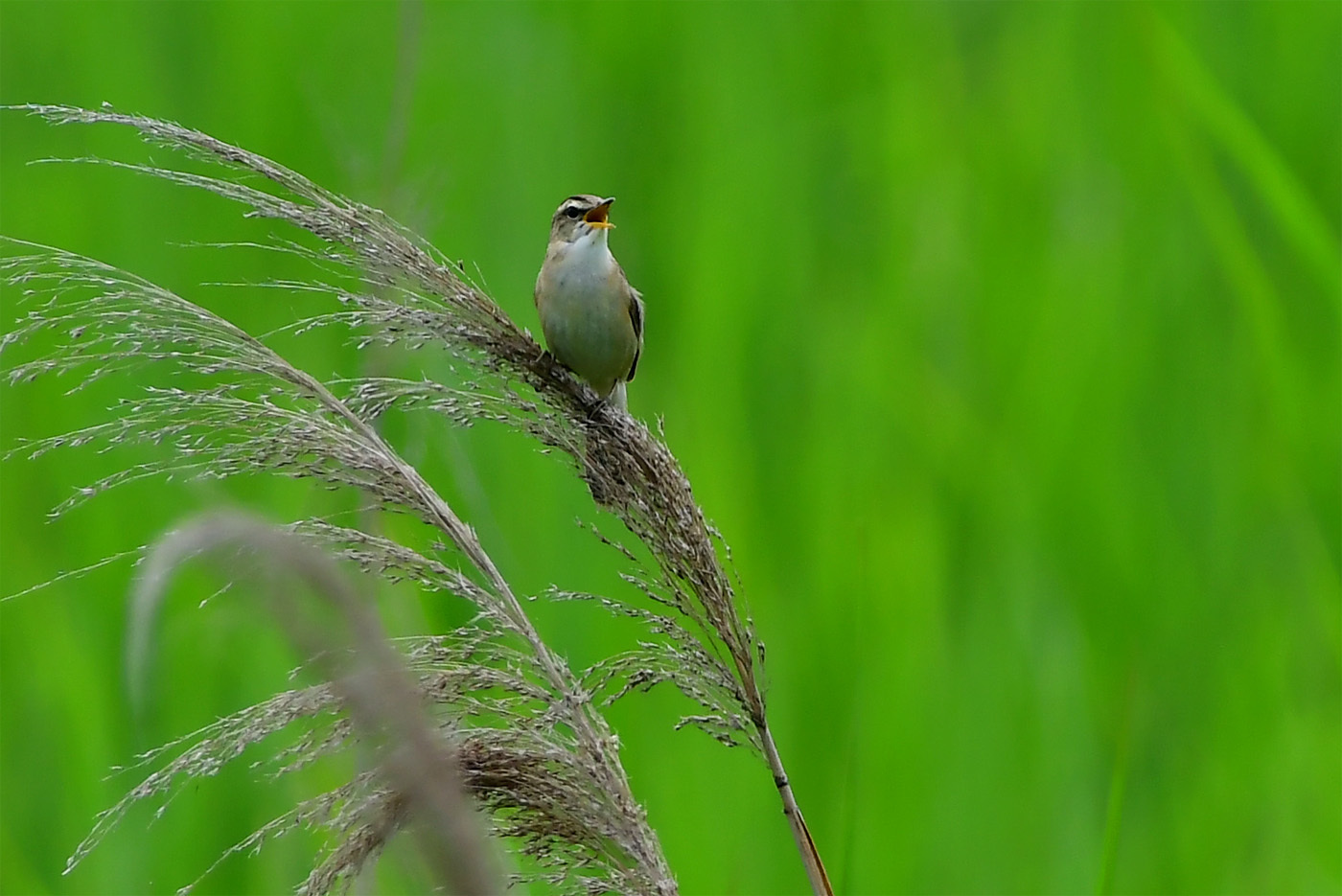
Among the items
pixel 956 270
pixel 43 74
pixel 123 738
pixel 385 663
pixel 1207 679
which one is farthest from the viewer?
pixel 43 74

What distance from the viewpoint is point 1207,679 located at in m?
3.34

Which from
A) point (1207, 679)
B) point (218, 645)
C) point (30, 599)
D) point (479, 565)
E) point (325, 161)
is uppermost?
point (325, 161)

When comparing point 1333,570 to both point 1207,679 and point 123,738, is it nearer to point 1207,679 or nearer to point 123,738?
point 1207,679

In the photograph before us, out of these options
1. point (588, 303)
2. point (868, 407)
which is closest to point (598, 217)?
point (588, 303)

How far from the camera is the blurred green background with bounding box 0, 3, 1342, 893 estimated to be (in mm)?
2910

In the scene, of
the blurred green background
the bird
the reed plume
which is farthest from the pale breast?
the reed plume

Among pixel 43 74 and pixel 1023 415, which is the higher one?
pixel 43 74

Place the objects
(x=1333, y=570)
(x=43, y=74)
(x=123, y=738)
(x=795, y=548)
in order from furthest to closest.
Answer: (x=43, y=74), (x=795, y=548), (x=123, y=738), (x=1333, y=570)

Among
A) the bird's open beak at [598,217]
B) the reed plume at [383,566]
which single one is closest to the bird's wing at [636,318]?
the bird's open beak at [598,217]

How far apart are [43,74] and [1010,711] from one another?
379 cm

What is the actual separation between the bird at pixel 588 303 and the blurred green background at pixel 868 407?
0.27 meters

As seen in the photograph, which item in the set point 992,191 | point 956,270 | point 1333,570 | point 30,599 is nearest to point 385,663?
point 1333,570

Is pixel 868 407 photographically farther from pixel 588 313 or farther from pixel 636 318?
pixel 588 313

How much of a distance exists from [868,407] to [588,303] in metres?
0.87
